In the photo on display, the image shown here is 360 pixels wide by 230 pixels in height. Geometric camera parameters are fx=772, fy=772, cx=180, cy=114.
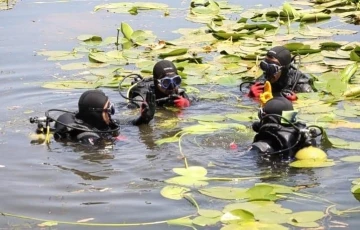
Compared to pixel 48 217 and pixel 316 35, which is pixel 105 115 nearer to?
pixel 48 217

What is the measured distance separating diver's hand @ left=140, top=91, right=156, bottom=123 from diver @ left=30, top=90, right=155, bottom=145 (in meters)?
0.40

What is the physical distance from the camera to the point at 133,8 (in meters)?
14.1

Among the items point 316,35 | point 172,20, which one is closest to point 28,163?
point 316,35

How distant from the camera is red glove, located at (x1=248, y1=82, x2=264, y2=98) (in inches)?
340

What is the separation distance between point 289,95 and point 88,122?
2.37m

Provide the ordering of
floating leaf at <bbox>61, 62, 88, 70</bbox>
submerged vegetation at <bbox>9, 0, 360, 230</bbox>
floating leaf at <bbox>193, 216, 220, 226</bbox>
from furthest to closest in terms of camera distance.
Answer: floating leaf at <bbox>61, 62, 88, 70</bbox>
submerged vegetation at <bbox>9, 0, 360, 230</bbox>
floating leaf at <bbox>193, 216, 220, 226</bbox>

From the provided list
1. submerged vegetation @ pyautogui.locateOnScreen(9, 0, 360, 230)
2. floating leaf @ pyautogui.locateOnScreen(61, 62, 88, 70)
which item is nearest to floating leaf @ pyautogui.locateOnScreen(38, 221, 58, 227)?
submerged vegetation @ pyautogui.locateOnScreen(9, 0, 360, 230)

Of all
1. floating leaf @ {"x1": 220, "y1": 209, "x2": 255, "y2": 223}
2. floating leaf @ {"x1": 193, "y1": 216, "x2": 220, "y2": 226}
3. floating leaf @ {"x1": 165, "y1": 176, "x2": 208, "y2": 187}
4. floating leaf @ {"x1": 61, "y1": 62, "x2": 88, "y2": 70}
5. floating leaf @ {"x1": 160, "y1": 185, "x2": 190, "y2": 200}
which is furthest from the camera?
floating leaf @ {"x1": 61, "y1": 62, "x2": 88, "y2": 70}

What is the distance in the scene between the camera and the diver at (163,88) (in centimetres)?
Answer: 826

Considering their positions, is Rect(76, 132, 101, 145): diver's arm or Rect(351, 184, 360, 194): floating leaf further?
Rect(76, 132, 101, 145): diver's arm

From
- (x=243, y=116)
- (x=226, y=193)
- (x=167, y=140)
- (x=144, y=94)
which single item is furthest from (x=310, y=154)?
(x=144, y=94)

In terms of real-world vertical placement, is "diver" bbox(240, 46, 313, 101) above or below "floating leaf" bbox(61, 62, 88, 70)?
above

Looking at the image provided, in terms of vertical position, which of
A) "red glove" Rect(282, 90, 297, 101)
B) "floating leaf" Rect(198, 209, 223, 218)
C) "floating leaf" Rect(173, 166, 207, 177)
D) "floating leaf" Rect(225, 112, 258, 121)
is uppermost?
"floating leaf" Rect(198, 209, 223, 218)

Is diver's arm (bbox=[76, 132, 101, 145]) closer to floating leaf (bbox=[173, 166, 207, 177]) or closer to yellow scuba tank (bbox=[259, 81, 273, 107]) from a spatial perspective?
floating leaf (bbox=[173, 166, 207, 177])
